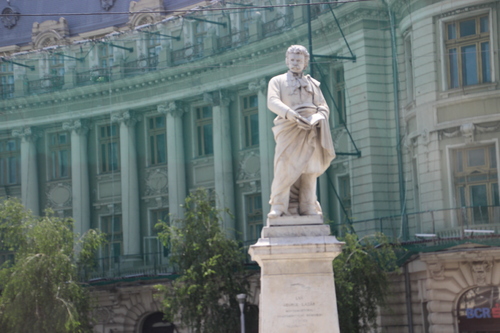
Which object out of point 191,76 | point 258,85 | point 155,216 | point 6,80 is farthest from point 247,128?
point 6,80

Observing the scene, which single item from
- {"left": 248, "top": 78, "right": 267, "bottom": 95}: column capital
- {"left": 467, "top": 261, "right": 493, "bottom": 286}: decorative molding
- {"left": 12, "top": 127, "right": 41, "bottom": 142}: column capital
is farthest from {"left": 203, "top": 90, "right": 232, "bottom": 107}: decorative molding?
{"left": 467, "top": 261, "right": 493, "bottom": 286}: decorative molding

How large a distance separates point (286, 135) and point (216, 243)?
1822cm

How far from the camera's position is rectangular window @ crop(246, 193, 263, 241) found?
41.8 meters

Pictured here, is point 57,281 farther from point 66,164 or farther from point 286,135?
point 286,135

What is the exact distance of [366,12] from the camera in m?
37.0

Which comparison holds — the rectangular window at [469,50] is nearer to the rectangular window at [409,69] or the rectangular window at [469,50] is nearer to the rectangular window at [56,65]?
the rectangular window at [409,69]

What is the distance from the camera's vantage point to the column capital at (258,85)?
41250mm

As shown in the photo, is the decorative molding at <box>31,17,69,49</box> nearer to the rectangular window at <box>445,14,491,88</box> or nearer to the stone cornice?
the stone cornice

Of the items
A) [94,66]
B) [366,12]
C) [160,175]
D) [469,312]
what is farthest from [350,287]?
[94,66]

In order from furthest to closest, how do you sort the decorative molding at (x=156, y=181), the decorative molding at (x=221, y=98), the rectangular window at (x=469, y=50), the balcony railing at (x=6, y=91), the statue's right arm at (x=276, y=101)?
the balcony railing at (x=6, y=91) → the decorative molding at (x=156, y=181) → the decorative molding at (x=221, y=98) → the rectangular window at (x=469, y=50) → the statue's right arm at (x=276, y=101)

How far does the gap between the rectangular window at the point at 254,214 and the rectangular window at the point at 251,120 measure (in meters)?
1.92

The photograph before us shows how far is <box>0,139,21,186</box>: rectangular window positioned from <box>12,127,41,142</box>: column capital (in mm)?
Answer: 463

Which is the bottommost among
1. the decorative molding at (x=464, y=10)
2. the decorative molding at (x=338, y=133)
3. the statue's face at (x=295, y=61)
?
the statue's face at (x=295, y=61)

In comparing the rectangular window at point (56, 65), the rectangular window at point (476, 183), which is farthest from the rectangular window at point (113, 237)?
the rectangular window at point (476, 183)
